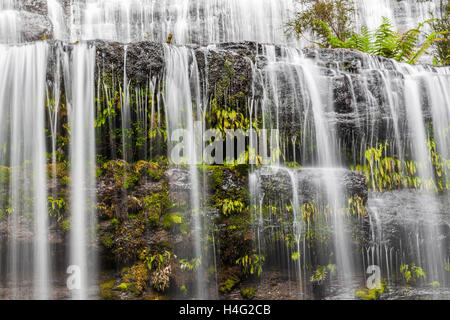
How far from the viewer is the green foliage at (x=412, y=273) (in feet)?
22.4

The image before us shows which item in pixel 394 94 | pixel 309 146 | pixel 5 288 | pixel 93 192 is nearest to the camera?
pixel 5 288

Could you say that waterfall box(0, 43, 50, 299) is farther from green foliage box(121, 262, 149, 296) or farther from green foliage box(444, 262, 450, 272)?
green foliage box(444, 262, 450, 272)

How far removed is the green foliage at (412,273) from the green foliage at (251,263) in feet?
9.50

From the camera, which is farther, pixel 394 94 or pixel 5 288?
pixel 394 94

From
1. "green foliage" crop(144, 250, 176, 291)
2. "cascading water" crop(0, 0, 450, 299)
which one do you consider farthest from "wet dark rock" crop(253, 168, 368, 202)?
"green foliage" crop(144, 250, 176, 291)

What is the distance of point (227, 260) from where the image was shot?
629cm

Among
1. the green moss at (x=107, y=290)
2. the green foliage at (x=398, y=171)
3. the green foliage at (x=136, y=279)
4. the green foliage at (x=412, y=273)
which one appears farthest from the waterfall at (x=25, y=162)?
the green foliage at (x=412, y=273)

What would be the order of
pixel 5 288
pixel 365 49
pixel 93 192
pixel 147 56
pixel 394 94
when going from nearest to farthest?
pixel 5 288 → pixel 93 192 → pixel 147 56 → pixel 394 94 → pixel 365 49

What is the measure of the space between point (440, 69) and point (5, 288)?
32.4 feet

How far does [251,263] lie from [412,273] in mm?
3296

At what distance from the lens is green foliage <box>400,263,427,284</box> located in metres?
6.82

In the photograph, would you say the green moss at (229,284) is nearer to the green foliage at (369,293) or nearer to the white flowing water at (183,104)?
the white flowing water at (183,104)
